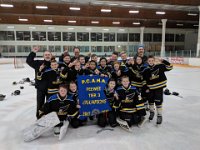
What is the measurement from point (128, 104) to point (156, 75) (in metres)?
0.79

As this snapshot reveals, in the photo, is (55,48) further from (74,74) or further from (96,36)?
(74,74)

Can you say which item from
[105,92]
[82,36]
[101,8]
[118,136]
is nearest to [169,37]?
[82,36]

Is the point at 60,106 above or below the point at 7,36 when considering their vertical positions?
below

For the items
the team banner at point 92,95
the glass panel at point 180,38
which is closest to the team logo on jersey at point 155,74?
the team banner at point 92,95

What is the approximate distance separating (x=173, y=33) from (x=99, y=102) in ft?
94.7

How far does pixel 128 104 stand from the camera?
350 centimetres

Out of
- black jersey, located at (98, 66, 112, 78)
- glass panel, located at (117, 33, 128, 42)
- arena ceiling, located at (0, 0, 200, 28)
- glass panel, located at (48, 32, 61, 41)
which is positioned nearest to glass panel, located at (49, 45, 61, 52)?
glass panel, located at (48, 32, 61, 41)

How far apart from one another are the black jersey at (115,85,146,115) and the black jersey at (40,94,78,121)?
0.90 m

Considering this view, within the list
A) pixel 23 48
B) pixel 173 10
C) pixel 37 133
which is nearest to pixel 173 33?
pixel 173 10

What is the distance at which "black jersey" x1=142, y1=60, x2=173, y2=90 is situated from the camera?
3.59 meters

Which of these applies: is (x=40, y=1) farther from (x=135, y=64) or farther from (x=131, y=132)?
(x=131, y=132)

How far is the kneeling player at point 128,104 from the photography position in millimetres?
3473

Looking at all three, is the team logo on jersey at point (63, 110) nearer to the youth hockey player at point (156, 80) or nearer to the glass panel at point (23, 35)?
the youth hockey player at point (156, 80)

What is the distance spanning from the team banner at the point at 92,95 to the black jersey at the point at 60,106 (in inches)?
9.1
